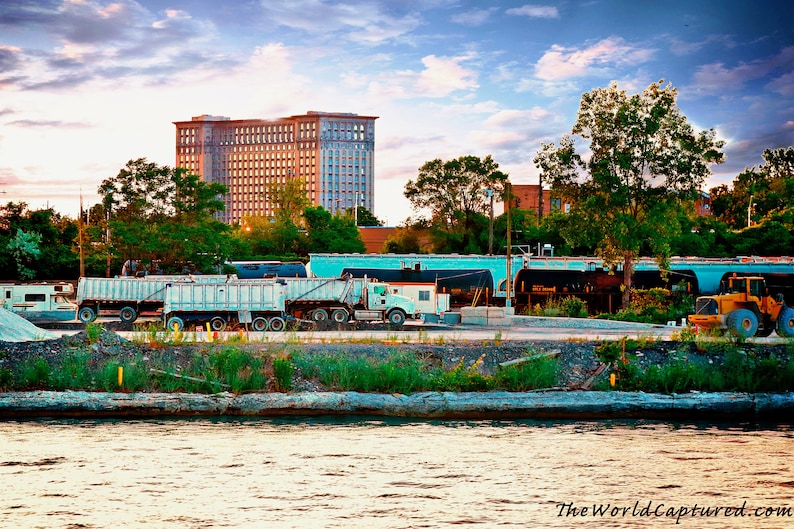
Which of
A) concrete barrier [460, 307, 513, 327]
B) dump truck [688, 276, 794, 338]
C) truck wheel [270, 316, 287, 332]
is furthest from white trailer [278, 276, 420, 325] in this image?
dump truck [688, 276, 794, 338]

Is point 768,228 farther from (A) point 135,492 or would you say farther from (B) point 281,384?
(A) point 135,492

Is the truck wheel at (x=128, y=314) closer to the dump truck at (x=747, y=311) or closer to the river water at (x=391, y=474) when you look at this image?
the river water at (x=391, y=474)

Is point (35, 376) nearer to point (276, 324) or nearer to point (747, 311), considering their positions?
point (276, 324)

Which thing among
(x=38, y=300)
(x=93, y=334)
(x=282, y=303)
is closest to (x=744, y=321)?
(x=282, y=303)

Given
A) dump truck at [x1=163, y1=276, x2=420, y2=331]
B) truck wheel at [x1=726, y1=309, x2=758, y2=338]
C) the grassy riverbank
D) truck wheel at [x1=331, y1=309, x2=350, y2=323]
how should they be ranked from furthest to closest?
truck wheel at [x1=331, y1=309, x2=350, y2=323]
dump truck at [x1=163, y1=276, x2=420, y2=331]
truck wheel at [x1=726, y1=309, x2=758, y2=338]
the grassy riverbank

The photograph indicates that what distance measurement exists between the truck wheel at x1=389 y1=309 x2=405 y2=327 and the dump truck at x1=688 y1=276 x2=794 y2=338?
50.9 feet

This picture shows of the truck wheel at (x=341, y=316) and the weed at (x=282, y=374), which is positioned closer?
the weed at (x=282, y=374)

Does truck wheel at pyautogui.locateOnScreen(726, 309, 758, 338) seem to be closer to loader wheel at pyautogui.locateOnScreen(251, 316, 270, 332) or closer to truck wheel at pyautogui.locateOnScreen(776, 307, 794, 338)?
truck wheel at pyautogui.locateOnScreen(776, 307, 794, 338)

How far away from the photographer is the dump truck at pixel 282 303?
145 ft

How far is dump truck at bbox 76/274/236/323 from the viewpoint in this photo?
46750mm

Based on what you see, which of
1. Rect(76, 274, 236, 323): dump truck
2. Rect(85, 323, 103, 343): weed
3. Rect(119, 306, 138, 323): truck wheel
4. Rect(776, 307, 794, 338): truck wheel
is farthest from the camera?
Rect(76, 274, 236, 323): dump truck

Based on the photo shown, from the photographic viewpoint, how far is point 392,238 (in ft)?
311

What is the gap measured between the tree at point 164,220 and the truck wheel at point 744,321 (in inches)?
1392

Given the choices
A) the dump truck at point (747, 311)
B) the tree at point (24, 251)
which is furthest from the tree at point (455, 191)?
the dump truck at point (747, 311)
